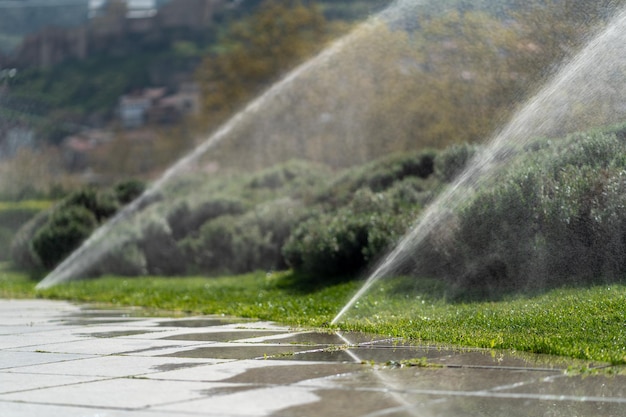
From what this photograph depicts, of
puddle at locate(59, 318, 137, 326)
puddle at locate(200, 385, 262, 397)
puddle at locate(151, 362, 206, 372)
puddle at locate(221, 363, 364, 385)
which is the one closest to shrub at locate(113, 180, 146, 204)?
puddle at locate(59, 318, 137, 326)

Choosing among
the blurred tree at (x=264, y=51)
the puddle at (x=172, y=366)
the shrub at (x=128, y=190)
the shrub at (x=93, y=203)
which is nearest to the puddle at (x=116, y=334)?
the puddle at (x=172, y=366)

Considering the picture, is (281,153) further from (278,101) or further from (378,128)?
(378,128)

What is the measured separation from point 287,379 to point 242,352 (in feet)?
4.38

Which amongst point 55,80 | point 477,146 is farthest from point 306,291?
point 55,80

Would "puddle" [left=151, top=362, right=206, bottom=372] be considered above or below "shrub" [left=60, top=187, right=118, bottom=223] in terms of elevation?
below

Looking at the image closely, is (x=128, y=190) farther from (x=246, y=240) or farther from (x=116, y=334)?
(x=116, y=334)

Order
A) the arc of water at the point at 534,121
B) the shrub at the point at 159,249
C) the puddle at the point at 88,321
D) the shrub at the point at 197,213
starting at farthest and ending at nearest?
the shrub at the point at 197,213 < the shrub at the point at 159,249 < the puddle at the point at 88,321 < the arc of water at the point at 534,121

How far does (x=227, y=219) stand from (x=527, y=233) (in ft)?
26.9

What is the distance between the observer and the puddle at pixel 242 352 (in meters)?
6.82

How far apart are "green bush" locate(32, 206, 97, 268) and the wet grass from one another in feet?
12.7

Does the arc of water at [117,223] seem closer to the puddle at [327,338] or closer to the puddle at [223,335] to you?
the puddle at [223,335]

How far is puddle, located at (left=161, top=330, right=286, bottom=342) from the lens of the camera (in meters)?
8.02

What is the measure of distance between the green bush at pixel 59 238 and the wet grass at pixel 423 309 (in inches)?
152

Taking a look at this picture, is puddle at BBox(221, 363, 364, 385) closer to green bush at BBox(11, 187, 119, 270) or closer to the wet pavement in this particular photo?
the wet pavement
